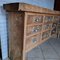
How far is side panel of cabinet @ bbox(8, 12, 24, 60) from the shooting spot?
1.01 meters

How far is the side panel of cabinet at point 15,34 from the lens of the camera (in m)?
1.01

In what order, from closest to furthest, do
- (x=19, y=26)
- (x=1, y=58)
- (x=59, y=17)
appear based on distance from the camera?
(x=19, y=26), (x=1, y=58), (x=59, y=17)

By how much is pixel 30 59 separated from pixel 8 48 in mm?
311

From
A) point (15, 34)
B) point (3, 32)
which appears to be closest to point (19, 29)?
point (15, 34)

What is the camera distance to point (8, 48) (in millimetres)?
1196

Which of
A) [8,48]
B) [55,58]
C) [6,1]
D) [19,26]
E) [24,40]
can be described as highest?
[6,1]

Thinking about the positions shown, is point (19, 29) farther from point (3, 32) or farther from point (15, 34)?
point (3, 32)

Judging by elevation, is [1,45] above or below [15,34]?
below

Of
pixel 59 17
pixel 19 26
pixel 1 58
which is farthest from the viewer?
pixel 59 17

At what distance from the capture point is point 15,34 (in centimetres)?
108

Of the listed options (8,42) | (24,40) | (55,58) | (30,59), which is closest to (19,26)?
(24,40)

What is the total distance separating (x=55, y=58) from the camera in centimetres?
122

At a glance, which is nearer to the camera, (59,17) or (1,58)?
(1,58)

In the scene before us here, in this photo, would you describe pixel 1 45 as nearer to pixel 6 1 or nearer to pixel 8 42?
pixel 8 42
